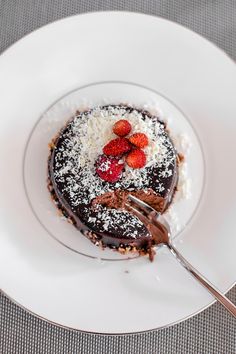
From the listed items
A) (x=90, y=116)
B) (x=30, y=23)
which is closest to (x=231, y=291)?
(x=90, y=116)

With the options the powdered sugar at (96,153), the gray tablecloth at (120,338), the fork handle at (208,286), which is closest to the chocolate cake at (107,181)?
the powdered sugar at (96,153)

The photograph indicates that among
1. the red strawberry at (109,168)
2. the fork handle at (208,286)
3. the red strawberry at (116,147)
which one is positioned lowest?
the fork handle at (208,286)

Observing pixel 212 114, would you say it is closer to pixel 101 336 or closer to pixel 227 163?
pixel 227 163

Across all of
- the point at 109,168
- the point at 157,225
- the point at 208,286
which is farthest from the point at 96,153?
the point at 208,286

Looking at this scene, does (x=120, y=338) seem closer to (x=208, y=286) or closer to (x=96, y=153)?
(x=208, y=286)

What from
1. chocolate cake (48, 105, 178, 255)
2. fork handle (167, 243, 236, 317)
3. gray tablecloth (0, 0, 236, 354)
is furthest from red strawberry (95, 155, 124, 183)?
gray tablecloth (0, 0, 236, 354)

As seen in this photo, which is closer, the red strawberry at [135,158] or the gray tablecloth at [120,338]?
the red strawberry at [135,158]

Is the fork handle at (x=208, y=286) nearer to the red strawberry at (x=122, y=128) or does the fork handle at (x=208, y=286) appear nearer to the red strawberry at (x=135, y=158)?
the red strawberry at (x=135, y=158)
